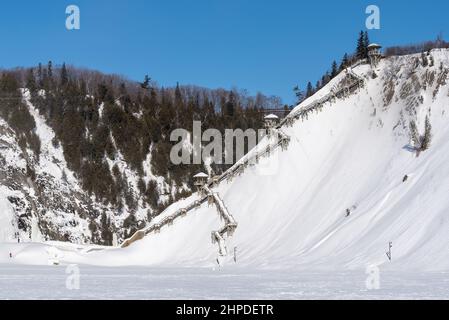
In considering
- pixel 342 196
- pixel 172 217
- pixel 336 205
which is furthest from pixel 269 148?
pixel 336 205

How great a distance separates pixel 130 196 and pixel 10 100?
85.3ft

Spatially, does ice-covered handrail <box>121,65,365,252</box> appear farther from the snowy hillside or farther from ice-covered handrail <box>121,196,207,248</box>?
the snowy hillside

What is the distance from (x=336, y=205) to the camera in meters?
46.2

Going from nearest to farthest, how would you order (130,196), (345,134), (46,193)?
(345,134) → (46,193) → (130,196)

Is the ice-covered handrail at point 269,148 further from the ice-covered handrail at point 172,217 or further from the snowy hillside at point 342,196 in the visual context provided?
the snowy hillside at point 342,196

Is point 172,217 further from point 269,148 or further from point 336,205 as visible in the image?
point 336,205

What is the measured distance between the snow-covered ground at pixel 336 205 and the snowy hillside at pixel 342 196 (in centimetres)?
9

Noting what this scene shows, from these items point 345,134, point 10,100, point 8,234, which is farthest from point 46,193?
point 345,134

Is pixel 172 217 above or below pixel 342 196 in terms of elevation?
below

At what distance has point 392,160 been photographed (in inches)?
1849

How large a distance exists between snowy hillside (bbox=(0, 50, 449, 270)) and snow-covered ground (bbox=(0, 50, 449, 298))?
0.09m

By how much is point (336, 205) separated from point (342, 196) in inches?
42.4

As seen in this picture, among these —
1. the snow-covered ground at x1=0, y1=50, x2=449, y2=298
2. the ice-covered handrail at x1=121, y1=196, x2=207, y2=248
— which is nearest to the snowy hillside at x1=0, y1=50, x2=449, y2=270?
the snow-covered ground at x1=0, y1=50, x2=449, y2=298
